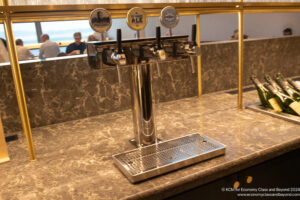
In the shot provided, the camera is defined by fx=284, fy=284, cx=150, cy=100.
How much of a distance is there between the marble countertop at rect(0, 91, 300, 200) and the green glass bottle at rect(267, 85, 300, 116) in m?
0.08

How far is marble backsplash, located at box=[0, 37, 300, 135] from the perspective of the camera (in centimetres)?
114

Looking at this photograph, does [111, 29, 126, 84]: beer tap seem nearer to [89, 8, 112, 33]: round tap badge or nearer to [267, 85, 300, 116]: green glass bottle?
[89, 8, 112, 33]: round tap badge

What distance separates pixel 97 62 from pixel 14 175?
39 centimetres

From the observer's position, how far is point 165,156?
814 millimetres

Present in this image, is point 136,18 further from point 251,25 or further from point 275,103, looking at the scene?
point 251,25

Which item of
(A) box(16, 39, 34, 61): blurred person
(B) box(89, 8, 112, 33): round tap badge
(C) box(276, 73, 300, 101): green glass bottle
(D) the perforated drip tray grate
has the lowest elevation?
(D) the perforated drip tray grate

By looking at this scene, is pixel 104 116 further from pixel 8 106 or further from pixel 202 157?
pixel 202 157

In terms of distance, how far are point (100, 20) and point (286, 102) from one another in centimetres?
82

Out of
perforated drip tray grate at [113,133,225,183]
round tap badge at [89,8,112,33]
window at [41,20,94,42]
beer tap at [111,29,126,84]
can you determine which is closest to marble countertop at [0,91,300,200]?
perforated drip tray grate at [113,133,225,183]

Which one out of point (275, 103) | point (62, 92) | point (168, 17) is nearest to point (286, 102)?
point (275, 103)

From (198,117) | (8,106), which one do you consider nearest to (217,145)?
(198,117)

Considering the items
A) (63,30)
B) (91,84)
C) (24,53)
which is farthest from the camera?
(63,30)

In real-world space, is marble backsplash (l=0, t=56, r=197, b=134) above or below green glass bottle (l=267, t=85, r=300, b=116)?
above

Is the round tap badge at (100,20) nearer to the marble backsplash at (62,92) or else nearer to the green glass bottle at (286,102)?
the marble backsplash at (62,92)
